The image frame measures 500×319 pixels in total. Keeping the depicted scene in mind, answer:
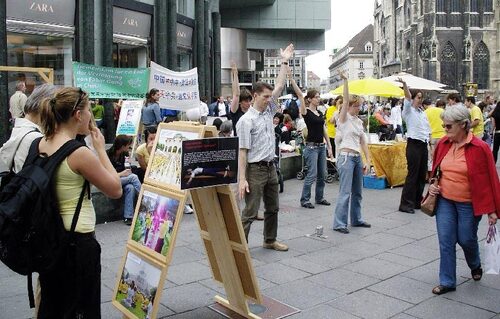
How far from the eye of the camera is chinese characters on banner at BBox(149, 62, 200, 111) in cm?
1272

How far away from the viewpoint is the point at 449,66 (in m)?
83.7

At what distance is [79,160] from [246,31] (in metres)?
36.7

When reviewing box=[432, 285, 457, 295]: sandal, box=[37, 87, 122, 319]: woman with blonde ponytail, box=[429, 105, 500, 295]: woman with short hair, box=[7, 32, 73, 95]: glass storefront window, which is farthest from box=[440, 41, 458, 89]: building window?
box=[37, 87, 122, 319]: woman with blonde ponytail

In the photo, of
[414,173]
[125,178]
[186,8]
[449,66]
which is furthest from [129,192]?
[449,66]

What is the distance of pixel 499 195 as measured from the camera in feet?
17.4

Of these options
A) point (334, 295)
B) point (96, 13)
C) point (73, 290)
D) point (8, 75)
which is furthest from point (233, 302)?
point (96, 13)

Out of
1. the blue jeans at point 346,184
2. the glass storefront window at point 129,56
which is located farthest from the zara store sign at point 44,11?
the blue jeans at point 346,184

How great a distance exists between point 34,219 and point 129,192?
563cm

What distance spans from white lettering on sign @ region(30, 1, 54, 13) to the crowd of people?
8.18 meters

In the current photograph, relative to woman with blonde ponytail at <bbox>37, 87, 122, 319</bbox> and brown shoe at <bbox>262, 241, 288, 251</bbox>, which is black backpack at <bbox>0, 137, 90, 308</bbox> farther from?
brown shoe at <bbox>262, 241, 288, 251</bbox>

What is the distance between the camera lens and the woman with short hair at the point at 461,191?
5.30m

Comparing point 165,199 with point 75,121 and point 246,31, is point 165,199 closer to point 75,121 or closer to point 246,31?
point 75,121

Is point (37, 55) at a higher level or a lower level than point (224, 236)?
higher

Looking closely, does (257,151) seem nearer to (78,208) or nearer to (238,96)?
(238,96)
